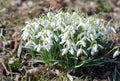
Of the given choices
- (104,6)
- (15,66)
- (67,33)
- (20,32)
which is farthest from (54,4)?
(67,33)

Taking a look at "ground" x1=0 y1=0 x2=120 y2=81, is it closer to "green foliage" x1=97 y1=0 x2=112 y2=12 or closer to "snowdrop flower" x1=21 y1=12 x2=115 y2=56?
"green foliage" x1=97 y1=0 x2=112 y2=12

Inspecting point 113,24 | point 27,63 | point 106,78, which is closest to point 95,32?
point 106,78

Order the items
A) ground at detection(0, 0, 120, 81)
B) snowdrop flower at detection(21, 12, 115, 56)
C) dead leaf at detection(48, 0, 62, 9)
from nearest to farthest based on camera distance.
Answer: snowdrop flower at detection(21, 12, 115, 56)
ground at detection(0, 0, 120, 81)
dead leaf at detection(48, 0, 62, 9)

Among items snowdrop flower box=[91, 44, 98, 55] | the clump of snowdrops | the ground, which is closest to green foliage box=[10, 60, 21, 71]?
the ground

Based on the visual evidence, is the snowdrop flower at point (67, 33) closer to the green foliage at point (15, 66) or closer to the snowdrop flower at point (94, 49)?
the snowdrop flower at point (94, 49)

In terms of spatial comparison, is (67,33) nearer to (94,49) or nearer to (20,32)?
(94,49)

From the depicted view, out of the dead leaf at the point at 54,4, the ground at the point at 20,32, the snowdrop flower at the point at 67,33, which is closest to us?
the snowdrop flower at the point at 67,33

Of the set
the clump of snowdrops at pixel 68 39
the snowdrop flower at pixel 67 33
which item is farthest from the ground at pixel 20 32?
the snowdrop flower at pixel 67 33

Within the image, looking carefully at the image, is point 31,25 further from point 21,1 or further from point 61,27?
point 21,1

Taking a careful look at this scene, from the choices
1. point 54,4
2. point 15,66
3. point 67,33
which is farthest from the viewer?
point 54,4

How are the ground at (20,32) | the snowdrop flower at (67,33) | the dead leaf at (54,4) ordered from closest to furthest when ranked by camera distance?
the snowdrop flower at (67,33), the ground at (20,32), the dead leaf at (54,4)
